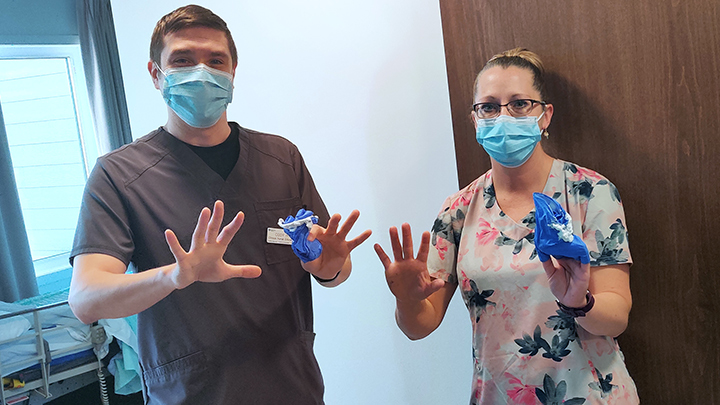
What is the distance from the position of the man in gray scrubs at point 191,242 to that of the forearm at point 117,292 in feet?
0.08

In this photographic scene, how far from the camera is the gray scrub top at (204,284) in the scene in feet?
4.17

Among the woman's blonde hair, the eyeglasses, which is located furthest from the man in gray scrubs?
the woman's blonde hair

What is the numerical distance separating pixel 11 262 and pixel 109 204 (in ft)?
10.4

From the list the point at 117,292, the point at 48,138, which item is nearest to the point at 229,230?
the point at 117,292

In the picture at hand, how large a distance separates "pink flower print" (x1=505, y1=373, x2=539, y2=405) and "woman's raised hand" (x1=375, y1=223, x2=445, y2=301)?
0.96 feet

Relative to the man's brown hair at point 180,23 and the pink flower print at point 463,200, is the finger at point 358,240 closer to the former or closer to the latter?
the pink flower print at point 463,200

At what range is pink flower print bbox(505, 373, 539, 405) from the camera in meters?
1.26

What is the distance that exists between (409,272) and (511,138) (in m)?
0.40

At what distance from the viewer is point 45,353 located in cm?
297

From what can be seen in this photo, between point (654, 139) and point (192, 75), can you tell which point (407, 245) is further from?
point (654, 139)

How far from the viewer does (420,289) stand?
49.7 inches

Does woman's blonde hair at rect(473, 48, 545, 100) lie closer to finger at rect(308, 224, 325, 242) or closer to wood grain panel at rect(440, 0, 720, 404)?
wood grain panel at rect(440, 0, 720, 404)

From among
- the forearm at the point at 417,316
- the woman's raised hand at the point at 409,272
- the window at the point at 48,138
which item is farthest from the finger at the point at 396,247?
the window at the point at 48,138

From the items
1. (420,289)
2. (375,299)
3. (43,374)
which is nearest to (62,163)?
(43,374)
